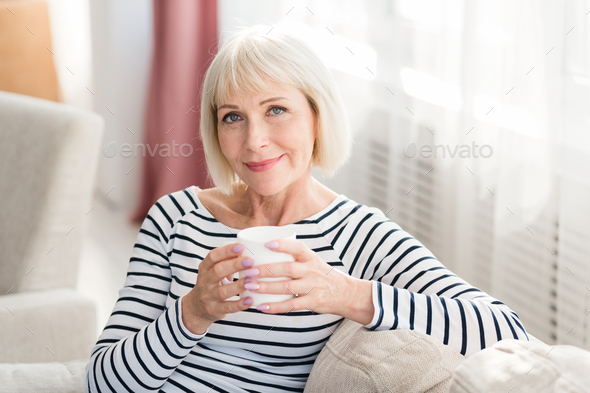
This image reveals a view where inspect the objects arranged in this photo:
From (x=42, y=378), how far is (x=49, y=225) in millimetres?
445

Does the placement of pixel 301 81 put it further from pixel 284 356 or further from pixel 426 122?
pixel 426 122

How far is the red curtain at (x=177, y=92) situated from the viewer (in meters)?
3.07

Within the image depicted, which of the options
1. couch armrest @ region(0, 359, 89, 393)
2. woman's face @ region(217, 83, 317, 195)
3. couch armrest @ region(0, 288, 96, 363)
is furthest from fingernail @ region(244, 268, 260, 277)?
couch armrest @ region(0, 288, 96, 363)

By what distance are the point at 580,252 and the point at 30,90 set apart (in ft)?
9.89

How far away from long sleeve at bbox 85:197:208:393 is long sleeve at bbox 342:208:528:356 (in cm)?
30

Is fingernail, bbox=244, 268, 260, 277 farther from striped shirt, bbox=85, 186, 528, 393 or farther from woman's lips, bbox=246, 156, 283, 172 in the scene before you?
woman's lips, bbox=246, 156, 283, 172

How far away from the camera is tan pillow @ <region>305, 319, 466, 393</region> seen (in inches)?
34.3

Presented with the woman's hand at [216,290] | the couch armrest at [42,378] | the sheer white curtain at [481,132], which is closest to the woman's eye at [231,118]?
the woman's hand at [216,290]

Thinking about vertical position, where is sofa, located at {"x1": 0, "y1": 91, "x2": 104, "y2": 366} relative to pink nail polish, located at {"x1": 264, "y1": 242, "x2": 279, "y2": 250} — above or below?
below

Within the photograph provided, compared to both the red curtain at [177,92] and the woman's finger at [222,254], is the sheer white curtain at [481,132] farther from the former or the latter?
the woman's finger at [222,254]

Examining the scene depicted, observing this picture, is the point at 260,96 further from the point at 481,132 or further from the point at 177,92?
the point at 177,92

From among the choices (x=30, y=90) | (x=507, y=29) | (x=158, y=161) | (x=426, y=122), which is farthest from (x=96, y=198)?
(x=507, y=29)

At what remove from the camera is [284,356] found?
1.07 m

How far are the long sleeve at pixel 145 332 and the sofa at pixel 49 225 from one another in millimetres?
396
